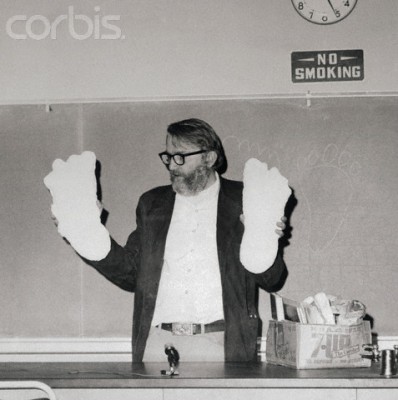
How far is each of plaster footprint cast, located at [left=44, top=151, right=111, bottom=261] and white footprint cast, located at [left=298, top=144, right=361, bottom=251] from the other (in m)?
1.11

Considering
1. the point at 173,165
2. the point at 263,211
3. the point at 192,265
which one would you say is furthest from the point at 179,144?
the point at 263,211

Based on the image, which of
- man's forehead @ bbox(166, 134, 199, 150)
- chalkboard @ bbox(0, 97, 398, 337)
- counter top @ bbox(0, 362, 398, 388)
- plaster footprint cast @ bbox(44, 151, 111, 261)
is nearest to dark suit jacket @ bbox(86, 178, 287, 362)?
plaster footprint cast @ bbox(44, 151, 111, 261)

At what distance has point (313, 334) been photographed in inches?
96.8

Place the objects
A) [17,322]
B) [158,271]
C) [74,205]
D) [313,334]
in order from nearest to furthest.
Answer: [313,334]
[74,205]
[158,271]
[17,322]

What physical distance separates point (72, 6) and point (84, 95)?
1.53 ft

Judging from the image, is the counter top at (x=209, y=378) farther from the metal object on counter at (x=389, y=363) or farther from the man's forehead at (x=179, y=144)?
the man's forehead at (x=179, y=144)

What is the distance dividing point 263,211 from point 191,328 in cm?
58

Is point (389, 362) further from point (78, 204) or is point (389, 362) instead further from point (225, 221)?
point (78, 204)

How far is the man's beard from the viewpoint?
10.3 feet

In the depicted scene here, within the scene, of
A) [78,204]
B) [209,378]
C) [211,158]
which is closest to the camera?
[209,378]

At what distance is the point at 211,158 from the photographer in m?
3.22

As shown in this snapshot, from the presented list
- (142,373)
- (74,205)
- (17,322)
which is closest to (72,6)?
(74,205)

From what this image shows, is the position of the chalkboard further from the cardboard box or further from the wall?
the cardboard box

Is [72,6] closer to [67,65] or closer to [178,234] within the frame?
[67,65]
